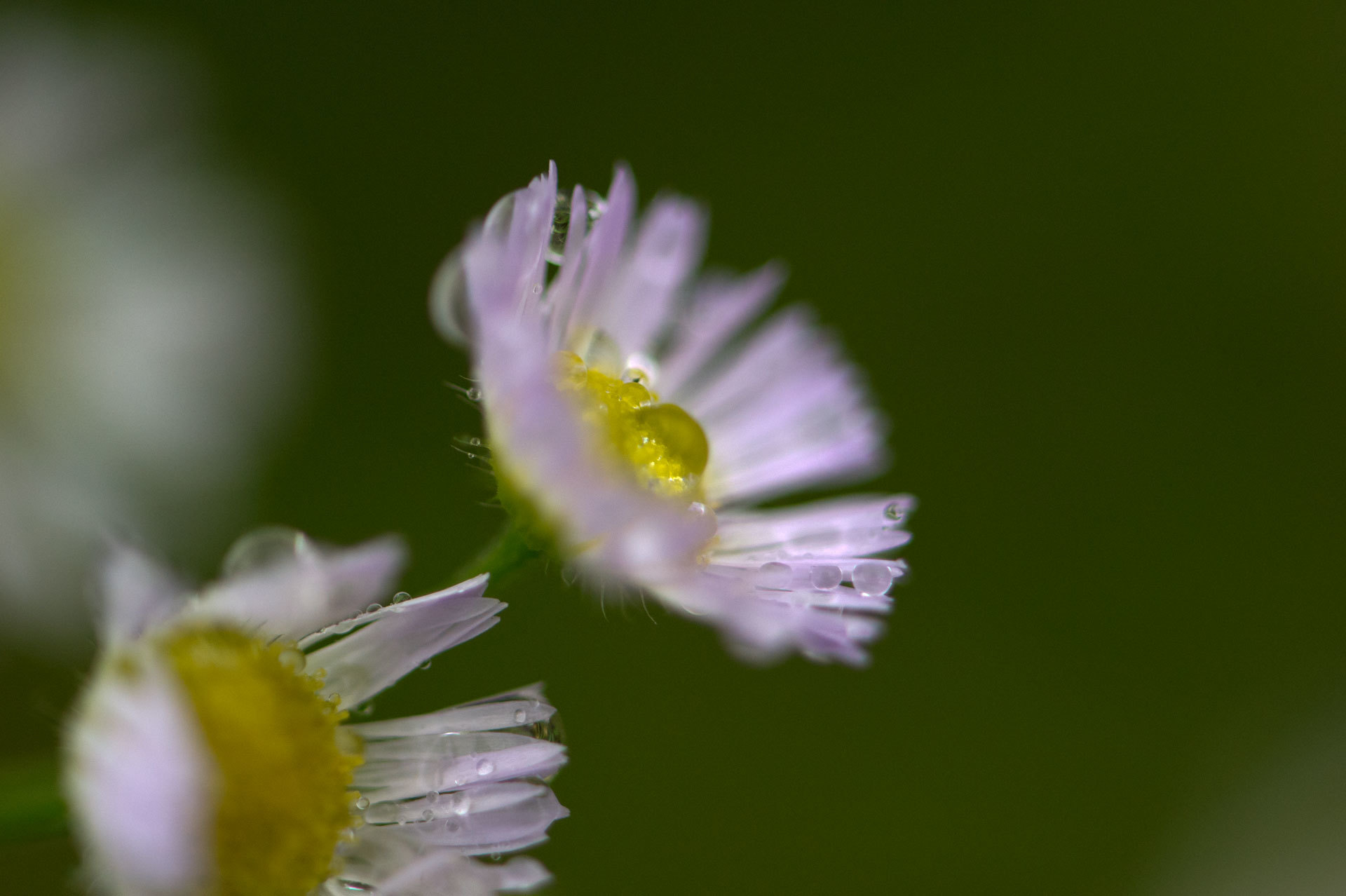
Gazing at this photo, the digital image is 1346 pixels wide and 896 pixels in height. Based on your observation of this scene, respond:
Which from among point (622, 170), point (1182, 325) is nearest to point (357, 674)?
point (622, 170)

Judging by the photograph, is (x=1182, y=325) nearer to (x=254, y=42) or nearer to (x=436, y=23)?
(x=436, y=23)

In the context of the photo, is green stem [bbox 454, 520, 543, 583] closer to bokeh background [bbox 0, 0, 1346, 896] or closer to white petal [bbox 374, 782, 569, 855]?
white petal [bbox 374, 782, 569, 855]

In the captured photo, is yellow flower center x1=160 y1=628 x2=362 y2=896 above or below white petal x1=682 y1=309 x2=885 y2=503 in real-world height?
below

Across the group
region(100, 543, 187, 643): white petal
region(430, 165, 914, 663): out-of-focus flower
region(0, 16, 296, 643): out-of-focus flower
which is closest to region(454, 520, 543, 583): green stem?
region(430, 165, 914, 663): out-of-focus flower

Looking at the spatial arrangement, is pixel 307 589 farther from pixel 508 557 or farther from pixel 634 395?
pixel 634 395

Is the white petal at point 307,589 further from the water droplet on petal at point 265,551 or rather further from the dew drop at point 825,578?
the dew drop at point 825,578

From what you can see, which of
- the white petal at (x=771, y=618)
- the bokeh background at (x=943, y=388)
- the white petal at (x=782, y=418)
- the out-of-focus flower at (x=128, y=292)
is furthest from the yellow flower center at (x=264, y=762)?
the bokeh background at (x=943, y=388)
